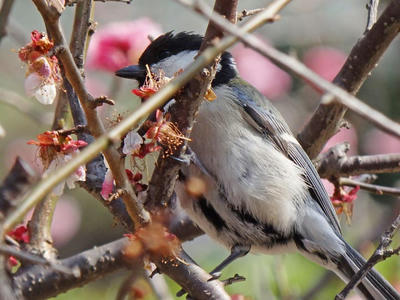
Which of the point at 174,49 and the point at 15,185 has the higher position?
the point at 174,49

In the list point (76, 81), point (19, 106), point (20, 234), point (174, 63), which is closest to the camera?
point (76, 81)

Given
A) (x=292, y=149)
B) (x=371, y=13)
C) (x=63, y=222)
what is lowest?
(x=63, y=222)

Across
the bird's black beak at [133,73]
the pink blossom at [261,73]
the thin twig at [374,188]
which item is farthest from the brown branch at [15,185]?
the pink blossom at [261,73]

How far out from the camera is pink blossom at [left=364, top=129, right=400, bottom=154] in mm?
4188

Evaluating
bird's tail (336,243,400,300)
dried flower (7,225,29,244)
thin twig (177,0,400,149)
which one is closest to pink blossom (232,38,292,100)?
bird's tail (336,243,400,300)

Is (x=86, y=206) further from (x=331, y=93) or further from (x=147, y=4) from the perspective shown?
(x=331, y=93)

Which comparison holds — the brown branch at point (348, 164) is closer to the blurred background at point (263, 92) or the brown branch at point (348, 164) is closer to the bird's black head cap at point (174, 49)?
the blurred background at point (263, 92)

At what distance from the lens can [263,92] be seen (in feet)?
11.9

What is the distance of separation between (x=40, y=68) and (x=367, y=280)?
4.21 feet

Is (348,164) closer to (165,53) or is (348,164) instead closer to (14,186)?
(165,53)

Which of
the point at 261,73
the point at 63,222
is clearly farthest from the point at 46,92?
the point at 63,222

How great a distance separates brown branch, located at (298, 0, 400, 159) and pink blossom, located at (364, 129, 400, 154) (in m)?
1.78

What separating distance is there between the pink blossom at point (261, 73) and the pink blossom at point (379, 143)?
84 centimetres

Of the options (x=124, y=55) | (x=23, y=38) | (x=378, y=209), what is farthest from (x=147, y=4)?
(x=23, y=38)
